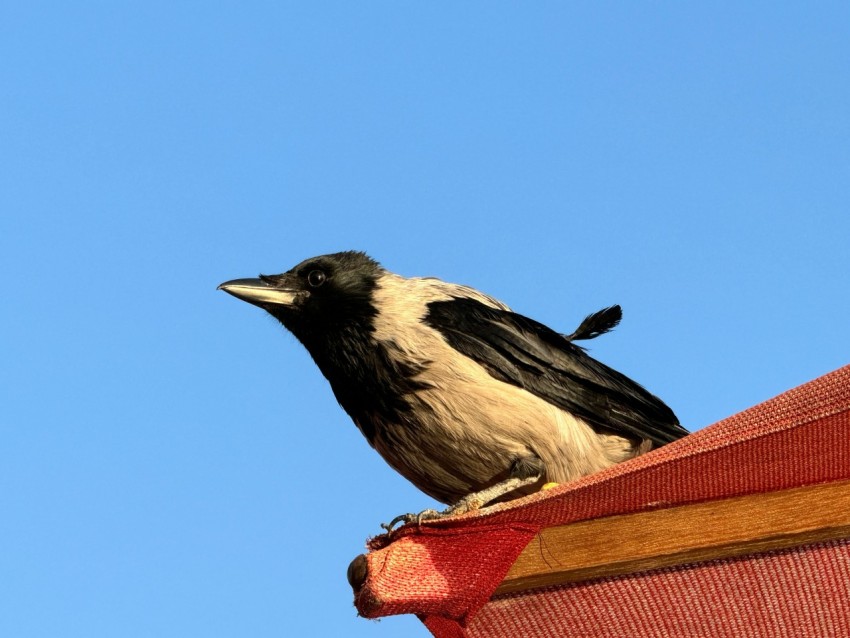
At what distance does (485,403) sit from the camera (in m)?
4.12

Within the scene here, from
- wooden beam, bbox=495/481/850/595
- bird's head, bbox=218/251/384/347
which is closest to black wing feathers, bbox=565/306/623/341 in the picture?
bird's head, bbox=218/251/384/347

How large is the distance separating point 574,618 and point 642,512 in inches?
13.2

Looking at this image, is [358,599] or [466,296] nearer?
[358,599]

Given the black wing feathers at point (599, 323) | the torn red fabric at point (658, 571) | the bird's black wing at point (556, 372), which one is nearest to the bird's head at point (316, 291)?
the bird's black wing at point (556, 372)

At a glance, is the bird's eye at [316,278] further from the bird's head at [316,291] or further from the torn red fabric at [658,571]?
the torn red fabric at [658,571]

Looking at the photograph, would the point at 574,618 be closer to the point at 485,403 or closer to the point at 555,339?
the point at 485,403

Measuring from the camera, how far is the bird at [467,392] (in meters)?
4.10

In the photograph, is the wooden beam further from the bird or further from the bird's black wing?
the bird's black wing

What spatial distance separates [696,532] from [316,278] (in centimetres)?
256

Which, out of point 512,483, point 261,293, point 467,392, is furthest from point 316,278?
point 512,483

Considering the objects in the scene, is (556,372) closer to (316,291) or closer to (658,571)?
(316,291)

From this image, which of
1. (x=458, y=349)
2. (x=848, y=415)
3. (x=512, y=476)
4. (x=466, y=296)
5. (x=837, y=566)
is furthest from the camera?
(x=466, y=296)

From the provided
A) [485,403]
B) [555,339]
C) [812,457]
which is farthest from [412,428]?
[812,457]

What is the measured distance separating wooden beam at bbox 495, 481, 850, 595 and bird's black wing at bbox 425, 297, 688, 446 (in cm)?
147
